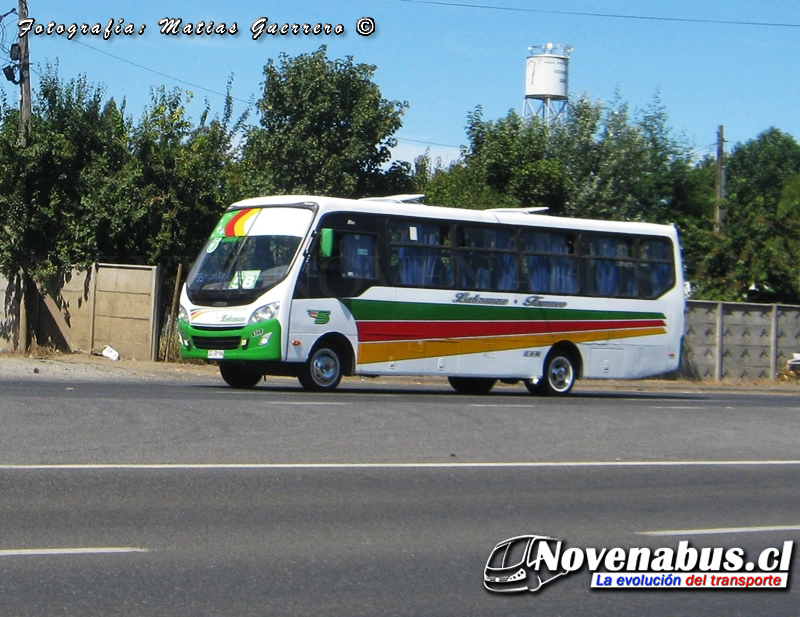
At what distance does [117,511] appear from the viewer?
8.34 meters

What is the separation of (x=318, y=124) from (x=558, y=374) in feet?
54.0

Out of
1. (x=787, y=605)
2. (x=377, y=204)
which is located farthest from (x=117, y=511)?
(x=377, y=204)

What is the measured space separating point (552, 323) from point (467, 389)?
1969 mm

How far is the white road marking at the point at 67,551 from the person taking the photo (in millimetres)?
6965

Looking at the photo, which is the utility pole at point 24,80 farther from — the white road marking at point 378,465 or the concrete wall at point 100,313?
the white road marking at point 378,465

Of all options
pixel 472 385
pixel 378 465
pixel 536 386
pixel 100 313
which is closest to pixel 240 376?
pixel 472 385

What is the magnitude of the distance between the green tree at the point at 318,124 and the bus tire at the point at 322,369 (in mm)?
16367

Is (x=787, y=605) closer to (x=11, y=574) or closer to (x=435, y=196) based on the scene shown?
(x=11, y=574)

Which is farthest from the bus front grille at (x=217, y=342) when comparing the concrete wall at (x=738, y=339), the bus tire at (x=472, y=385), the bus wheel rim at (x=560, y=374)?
the concrete wall at (x=738, y=339)

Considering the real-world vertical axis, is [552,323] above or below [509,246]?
below

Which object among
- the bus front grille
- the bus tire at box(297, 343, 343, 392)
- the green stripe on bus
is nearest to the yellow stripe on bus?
the green stripe on bus

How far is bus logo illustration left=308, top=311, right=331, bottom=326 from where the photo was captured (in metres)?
17.5

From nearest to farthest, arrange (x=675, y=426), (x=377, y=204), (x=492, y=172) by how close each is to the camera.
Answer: (x=675, y=426)
(x=377, y=204)
(x=492, y=172)

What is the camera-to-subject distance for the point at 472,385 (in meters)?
21.2
